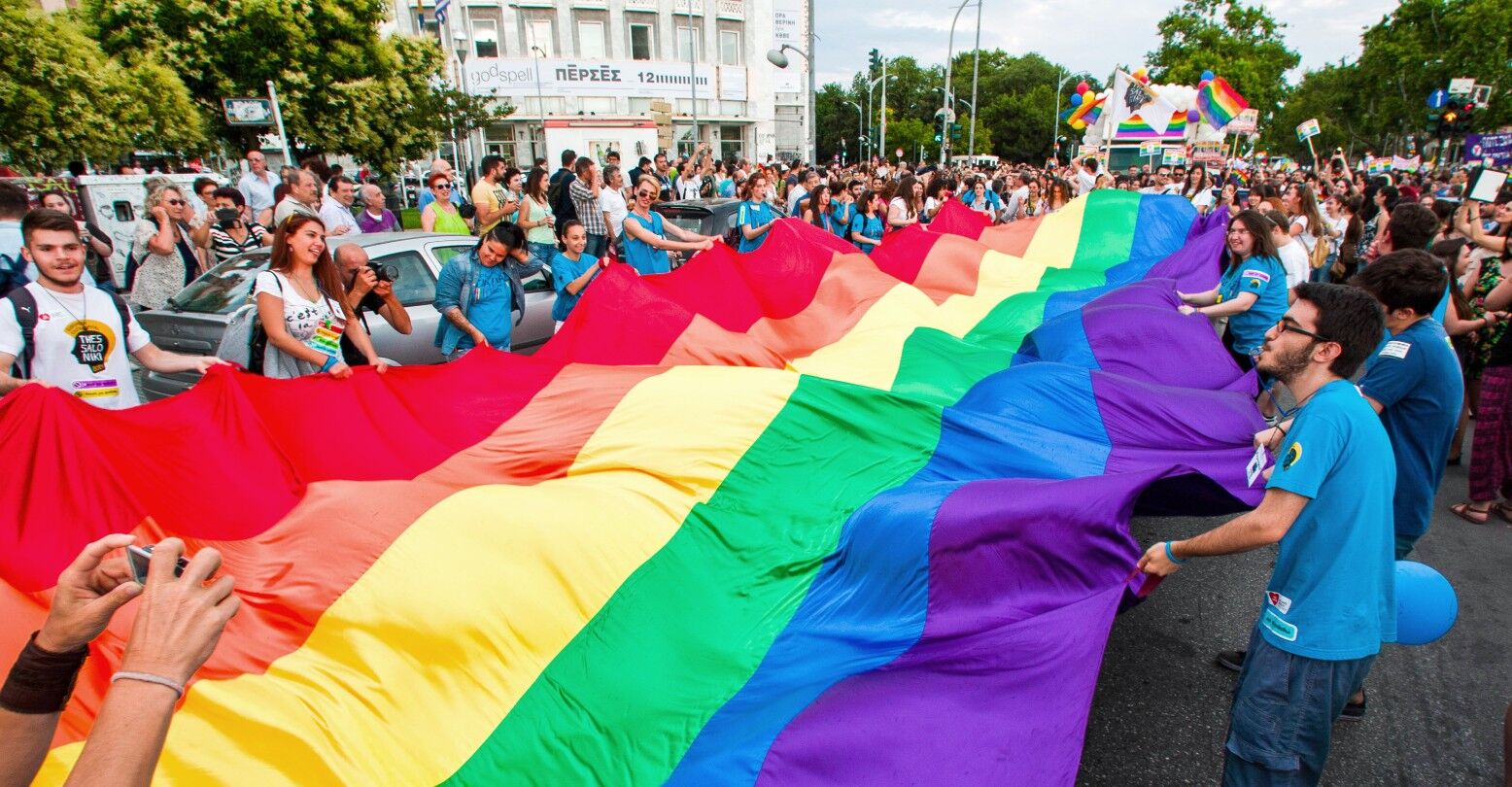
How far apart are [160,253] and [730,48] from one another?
149 feet

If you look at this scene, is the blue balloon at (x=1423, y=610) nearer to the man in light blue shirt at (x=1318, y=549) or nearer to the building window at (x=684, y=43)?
the man in light blue shirt at (x=1318, y=549)

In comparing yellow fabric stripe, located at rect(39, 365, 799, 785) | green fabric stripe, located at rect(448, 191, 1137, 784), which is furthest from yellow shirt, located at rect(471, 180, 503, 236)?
yellow fabric stripe, located at rect(39, 365, 799, 785)

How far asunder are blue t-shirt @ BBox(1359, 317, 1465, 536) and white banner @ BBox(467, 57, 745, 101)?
141 feet

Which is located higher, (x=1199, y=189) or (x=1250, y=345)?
(x=1199, y=189)

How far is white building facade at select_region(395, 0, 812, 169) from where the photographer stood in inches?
1711

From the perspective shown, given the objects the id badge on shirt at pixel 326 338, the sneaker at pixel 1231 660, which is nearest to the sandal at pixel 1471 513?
the sneaker at pixel 1231 660

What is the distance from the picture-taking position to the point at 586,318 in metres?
4.89

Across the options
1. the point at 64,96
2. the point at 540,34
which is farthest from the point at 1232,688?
the point at 540,34

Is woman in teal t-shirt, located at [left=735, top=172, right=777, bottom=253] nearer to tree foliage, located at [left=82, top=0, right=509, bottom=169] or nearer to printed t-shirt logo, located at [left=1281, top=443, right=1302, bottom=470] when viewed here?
printed t-shirt logo, located at [left=1281, top=443, right=1302, bottom=470]

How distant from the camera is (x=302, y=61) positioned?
1884 centimetres

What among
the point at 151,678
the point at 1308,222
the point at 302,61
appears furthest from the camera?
the point at 302,61

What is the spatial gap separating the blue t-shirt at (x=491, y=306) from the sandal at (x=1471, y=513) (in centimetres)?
696

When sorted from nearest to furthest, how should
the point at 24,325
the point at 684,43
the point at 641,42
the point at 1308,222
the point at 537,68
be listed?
1. the point at 24,325
2. the point at 1308,222
3. the point at 537,68
4. the point at 641,42
5. the point at 684,43

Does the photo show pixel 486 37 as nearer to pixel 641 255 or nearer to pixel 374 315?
pixel 641 255
